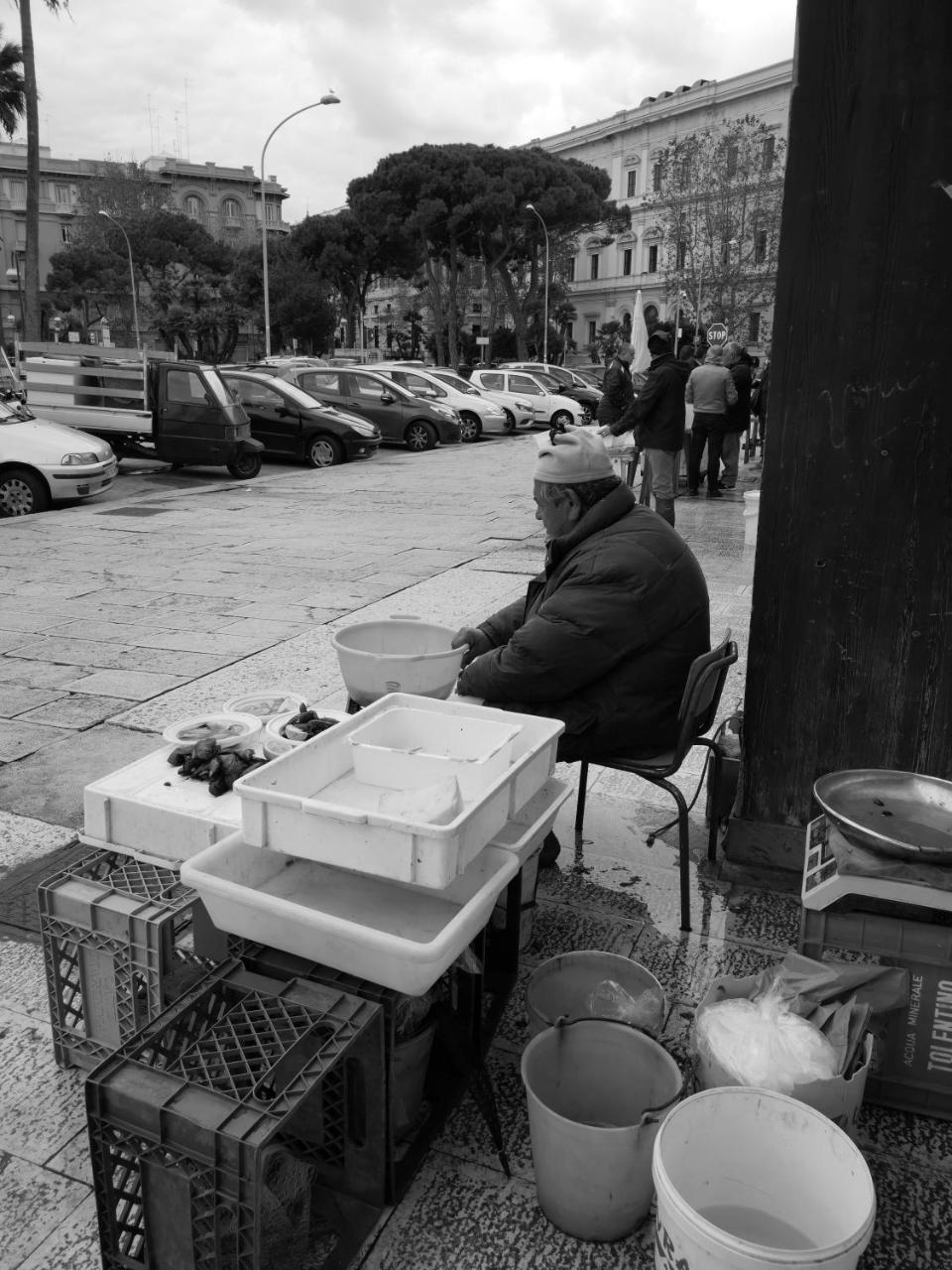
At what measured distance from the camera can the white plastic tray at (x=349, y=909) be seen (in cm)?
183

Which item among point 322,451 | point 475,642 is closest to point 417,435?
point 322,451

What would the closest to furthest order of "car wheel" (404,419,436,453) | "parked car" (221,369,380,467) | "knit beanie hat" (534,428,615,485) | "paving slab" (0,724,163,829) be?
"knit beanie hat" (534,428,615,485), "paving slab" (0,724,163,829), "parked car" (221,369,380,467), "car wheel" (404,419,436,453)

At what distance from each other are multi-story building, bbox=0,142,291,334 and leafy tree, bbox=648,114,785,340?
63346 mm

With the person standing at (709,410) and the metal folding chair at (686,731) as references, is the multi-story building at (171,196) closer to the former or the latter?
the person standing at (709,410)

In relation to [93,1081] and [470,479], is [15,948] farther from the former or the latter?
[470,479]

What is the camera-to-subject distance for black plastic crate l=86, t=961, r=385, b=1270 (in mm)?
1608

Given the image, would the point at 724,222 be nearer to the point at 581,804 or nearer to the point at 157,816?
the point at 581,804

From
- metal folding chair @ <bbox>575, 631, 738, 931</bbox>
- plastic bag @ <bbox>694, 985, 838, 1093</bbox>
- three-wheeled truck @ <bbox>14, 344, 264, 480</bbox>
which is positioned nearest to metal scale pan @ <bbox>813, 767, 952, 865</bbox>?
plastic bag @ <bbox>694, 985, 838, 1093</bbox>

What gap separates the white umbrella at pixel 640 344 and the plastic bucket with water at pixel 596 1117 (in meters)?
9.37

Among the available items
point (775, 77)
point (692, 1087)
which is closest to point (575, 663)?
point (692, 1087)

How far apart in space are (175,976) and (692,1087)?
1.22 meters

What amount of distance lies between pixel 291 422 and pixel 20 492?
583 centimetres

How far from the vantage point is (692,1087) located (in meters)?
2.24

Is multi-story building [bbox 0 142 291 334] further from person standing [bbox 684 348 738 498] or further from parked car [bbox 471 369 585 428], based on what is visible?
person standing [bbox 684 348 738 498]
